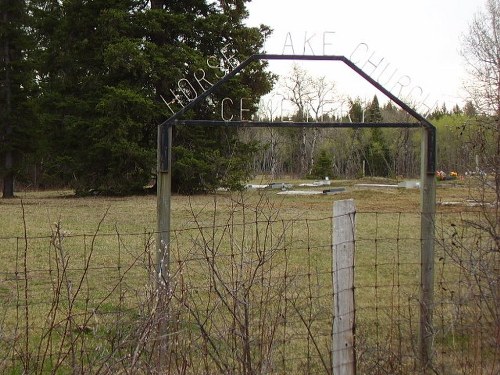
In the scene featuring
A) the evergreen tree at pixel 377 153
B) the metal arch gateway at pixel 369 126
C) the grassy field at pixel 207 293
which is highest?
the evergreen tree at pixel 377 153

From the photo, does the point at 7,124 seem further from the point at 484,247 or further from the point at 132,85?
the point at 484,247

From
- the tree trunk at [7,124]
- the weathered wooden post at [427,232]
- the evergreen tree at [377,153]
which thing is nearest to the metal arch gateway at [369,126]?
the weathered wooden post at [427,232]

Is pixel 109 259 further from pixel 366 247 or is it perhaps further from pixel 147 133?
pixel 147 133

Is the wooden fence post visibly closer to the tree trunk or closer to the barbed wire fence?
the barbed wire fence

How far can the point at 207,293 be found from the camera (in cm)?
716

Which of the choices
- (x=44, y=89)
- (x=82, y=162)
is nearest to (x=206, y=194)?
(x=82, y=162)

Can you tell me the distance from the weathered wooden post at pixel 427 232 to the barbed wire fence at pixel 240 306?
0.11 m

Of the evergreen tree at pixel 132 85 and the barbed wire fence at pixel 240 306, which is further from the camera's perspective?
the evergreen tree at pixel 132 85

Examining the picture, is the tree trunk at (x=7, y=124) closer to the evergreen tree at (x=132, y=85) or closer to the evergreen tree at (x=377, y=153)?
the evergreen tree at (x=132, y=85)

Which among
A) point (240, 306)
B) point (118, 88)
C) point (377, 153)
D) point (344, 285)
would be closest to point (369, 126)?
point (344, 285)

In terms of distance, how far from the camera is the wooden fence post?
11.3ft

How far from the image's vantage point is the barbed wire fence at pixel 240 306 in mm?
3188

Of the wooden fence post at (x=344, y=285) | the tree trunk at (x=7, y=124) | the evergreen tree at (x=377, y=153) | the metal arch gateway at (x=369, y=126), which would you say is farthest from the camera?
the evergreen tree at (x=377, y=153)

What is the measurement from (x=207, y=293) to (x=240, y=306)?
3.66m
